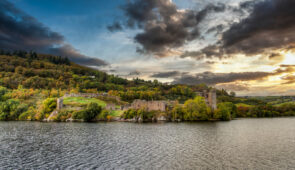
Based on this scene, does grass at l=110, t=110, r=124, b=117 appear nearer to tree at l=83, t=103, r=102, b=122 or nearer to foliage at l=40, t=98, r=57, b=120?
tree at l=83, t=103, r=102, b=122

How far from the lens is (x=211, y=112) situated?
91.8m

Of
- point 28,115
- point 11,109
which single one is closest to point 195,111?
point 28,115

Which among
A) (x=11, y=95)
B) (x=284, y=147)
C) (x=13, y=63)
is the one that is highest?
(x=13, y=63)

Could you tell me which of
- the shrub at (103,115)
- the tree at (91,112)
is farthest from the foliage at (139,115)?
the tree at (91,112)

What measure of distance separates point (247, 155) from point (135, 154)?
48.5 feet

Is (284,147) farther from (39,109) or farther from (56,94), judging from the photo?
(56,94)

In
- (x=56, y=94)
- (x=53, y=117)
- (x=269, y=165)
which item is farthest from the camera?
(x=56, y=94)

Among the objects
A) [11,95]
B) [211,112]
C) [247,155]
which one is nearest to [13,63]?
[11,95]

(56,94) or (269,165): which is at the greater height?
(56,94)

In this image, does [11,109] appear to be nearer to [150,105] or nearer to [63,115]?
[63,115]

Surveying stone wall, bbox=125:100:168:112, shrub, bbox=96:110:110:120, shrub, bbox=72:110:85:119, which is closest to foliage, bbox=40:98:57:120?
shrub, bbox=72:110:85:119

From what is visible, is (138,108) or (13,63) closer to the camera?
(138,108)

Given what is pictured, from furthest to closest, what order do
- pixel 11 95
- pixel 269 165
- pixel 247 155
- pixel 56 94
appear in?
pixel 56 94, pixel 11 95, pixel 247 155, pixel 269 165

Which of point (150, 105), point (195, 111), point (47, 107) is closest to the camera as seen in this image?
point (195, 111)
